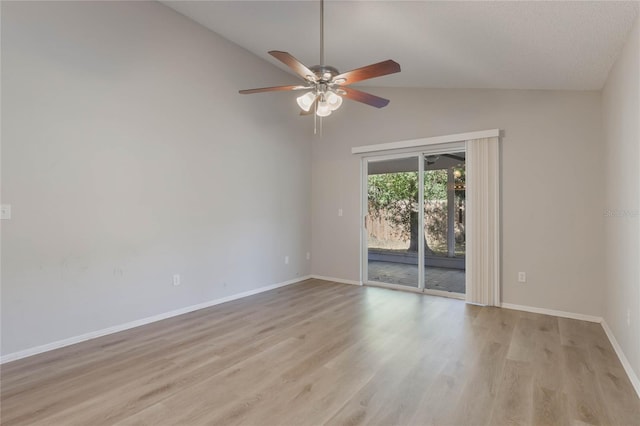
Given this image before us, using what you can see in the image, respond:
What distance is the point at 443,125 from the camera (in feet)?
14.9

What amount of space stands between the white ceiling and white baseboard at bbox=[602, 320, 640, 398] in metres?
2.48

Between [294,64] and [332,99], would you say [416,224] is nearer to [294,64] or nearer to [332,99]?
[332,99]

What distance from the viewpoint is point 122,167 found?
A: 10.8ft

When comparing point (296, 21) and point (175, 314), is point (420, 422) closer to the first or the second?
point (175, 314)

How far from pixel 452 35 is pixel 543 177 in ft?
7.06

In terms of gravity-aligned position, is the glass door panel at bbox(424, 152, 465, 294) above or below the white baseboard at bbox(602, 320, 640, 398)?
above

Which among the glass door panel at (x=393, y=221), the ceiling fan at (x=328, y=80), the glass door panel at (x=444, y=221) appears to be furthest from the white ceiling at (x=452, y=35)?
Answer: the glass door panel at (x=393, y=221)

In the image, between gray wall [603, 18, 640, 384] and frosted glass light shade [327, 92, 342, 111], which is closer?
gray wall [603, 18, 640, 384]

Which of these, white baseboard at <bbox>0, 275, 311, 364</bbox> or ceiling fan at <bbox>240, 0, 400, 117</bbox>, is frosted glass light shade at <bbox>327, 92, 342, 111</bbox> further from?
white baseboard at <bbox>0, 275, 311, 364</bbox>

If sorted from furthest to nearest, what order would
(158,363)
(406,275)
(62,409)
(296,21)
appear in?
(406,275) < (296,21) < (158,363) < (62,409)

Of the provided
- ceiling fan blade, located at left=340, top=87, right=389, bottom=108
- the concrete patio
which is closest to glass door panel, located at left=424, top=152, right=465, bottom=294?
the concrete patio

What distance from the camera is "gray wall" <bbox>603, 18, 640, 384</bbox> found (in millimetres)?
2275

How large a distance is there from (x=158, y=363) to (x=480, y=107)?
4.65 m

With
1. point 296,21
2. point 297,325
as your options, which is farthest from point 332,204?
Result: point 296,21
